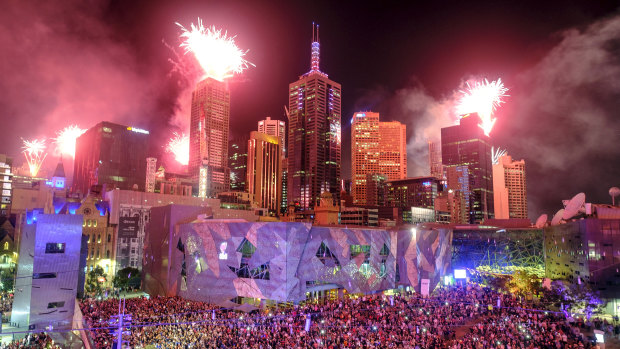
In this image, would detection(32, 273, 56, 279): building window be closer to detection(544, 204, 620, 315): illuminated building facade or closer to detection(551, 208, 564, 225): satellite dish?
detection(544, 204, 620, 315): illuminated building facade

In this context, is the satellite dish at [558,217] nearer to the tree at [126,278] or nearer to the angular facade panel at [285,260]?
the angular facade panel at [285,260]

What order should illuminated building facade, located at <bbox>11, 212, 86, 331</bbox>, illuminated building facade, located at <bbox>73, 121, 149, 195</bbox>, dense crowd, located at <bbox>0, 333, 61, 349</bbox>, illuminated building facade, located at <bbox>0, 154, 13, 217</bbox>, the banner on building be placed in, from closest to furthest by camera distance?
1. dense crowd, located at <bbox>0, 333, 61, 349</bbox>
2. illuminated building facade, located at <bbox>11, 212, 86, 331</bbox>
3. the banner on building
4. illuminated building facade, located at <bbox>0, 154, 13, 217</bbox>
5. illuminated building facade, located at <bbox>73, 121, 149, 195</bbox>

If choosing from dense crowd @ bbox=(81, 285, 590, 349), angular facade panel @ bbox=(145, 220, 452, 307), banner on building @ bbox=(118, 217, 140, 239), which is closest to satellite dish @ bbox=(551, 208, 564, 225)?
angular facade panel @ bbox=(145, 220, 452, 307)

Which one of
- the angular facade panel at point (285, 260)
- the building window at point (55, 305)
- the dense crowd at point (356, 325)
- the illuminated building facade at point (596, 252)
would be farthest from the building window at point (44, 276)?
the illuminated building facade at point (596, 252)

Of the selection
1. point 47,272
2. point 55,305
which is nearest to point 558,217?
point 55,305

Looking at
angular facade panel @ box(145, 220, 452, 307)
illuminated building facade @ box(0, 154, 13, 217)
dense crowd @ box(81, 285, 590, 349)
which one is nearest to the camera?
dense crowd @ box(81, 285, 590, 349)

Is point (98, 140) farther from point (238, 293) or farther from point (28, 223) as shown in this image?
point (238, 293)
